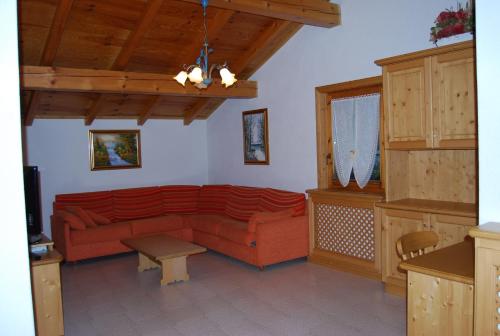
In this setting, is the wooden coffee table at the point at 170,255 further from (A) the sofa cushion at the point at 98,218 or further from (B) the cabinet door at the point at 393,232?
(B) the cabinet door at the point at 393,232

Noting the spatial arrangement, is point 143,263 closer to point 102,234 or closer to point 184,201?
point 102,234

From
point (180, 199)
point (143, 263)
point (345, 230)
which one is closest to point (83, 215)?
point (143, 263)

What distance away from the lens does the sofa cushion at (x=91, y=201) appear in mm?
6020

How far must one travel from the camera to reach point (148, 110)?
21.4 ft

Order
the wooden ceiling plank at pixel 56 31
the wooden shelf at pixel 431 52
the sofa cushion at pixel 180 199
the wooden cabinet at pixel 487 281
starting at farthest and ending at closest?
the sofa cushion at pixel 180 199
the wooden ceiling plank at pixel 56 31
the wooden shelf at pixel 431 52
the wooden cabinet at pixel 487 281

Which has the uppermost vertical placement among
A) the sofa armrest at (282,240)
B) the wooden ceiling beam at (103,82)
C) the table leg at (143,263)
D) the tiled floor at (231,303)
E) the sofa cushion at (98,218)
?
the wooden ceiling beam at (103,82)

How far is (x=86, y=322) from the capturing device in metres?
3.56

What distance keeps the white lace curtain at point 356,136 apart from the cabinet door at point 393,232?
79 centimetres

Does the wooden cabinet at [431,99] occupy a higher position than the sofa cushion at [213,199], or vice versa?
the wooden cabinet at [431,99]

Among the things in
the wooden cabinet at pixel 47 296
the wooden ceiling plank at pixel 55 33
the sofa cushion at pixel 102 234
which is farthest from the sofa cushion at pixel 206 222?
the wooden ceiling plank at pixel 55 33

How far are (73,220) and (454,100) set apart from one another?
4.67m

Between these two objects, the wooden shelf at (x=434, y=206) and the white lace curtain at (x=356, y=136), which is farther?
the white lace curtain at (x=356, y=136)

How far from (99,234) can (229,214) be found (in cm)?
189

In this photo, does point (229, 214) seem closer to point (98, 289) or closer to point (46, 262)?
point (98, 289)
